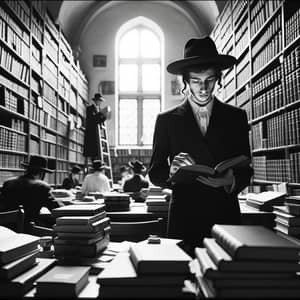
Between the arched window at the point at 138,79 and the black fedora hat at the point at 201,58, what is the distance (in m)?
9.30

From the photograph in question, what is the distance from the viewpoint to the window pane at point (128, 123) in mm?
11172

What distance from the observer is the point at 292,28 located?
12.4ft

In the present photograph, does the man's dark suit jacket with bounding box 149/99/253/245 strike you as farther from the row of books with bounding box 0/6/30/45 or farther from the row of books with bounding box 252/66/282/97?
the row of books with bounding box 0/6/30/45

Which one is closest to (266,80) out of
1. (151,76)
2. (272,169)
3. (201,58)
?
(272,169)

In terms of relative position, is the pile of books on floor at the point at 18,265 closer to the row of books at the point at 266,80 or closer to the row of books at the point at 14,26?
the row of books at the point at 266,80

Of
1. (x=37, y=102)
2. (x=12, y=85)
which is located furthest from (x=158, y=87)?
(x=12, y=85)

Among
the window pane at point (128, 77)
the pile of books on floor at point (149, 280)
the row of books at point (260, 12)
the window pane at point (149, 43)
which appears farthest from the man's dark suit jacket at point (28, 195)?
the window pane at point (149, 43)

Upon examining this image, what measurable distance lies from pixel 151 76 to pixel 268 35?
693 centimetres

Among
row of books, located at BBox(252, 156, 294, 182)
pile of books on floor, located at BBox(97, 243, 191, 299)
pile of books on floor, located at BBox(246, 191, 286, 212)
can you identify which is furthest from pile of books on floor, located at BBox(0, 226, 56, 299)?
row of books, located at BBox(252, 156, 294, 182)

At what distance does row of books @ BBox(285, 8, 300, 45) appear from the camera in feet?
12.0

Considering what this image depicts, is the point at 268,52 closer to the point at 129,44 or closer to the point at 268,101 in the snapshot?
the point at 268,101

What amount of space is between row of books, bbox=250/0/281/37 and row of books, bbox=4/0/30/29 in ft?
10.5

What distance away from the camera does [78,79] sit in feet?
31.6

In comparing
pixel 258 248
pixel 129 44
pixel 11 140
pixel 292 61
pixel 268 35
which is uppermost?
pixel 129 44
